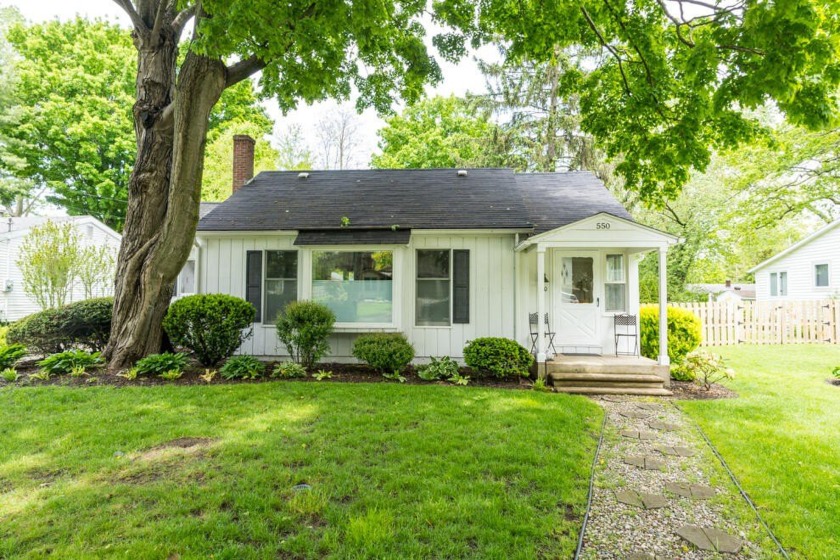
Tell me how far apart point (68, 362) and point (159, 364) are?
5.22 feet

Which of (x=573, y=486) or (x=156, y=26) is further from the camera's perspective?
(x=156, y=26)

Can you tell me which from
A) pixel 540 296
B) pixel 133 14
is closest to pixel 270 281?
pixel 133 14

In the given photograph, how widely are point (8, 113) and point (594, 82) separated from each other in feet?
80.9

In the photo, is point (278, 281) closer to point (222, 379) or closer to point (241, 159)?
point (222, 379)

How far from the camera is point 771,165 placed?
16406 mm

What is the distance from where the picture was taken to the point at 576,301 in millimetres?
8586

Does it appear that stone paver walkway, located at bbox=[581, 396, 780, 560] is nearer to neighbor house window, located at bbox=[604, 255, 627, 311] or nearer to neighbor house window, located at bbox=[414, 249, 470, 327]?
neighbor house window, located at bbox=[604, 255, 627, 311]

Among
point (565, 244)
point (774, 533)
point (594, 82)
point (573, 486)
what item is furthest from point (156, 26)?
point (774, 533)

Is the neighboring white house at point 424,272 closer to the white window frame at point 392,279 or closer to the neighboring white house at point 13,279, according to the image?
the white window frame at point 392,279

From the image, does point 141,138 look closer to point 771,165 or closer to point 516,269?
point 516,269

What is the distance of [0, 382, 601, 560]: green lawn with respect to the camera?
262 cm

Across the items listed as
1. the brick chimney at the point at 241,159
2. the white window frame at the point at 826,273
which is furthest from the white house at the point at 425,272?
the white window frame at the point at 826,273

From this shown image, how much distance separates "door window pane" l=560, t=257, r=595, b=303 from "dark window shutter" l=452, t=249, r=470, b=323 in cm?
201

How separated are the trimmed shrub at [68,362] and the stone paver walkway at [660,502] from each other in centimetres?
823
